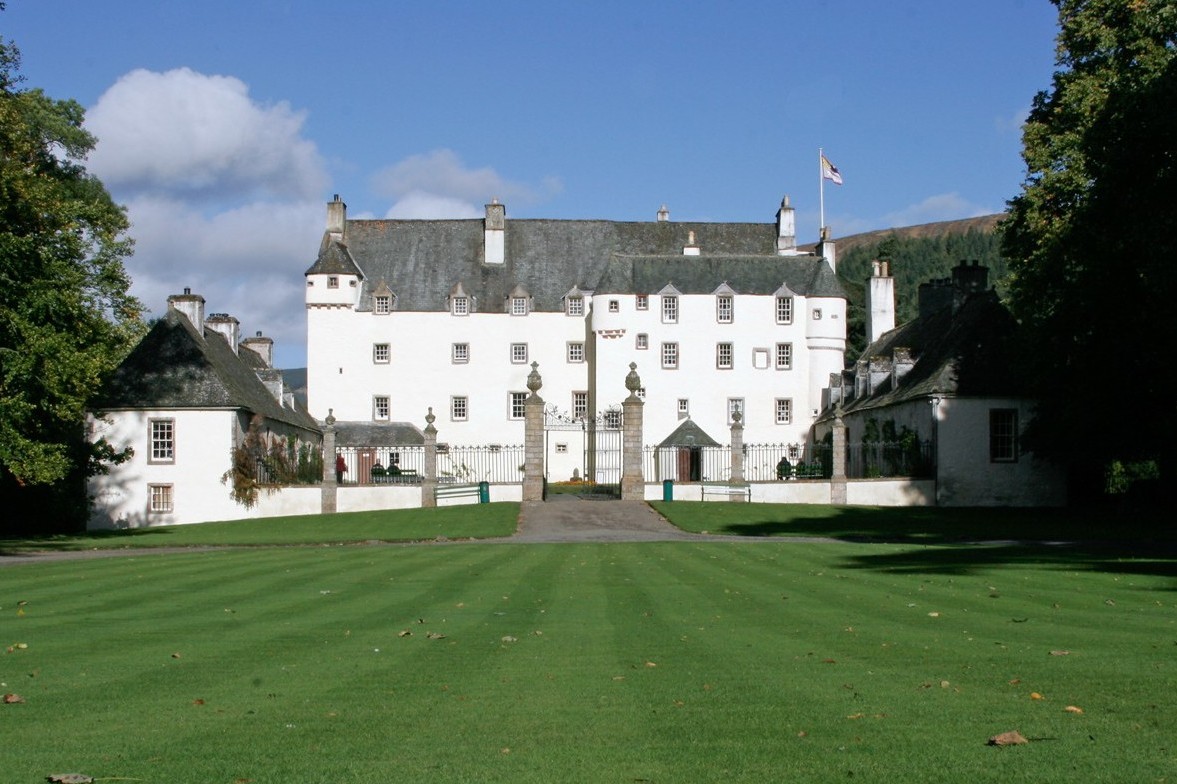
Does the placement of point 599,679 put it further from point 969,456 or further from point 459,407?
point 459,407

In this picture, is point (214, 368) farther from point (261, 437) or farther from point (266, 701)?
point (266, 701)

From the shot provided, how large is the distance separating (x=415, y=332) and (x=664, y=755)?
2660 inches

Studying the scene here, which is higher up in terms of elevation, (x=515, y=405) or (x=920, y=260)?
(x=920, y=260)

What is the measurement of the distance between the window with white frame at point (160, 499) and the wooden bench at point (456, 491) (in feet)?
34.7

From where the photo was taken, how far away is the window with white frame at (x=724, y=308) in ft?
234

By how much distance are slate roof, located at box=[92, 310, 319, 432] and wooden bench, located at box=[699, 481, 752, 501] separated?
18.1m

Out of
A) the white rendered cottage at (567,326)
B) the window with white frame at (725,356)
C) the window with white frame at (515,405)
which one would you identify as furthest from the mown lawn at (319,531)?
the window with white frame at (725,356)

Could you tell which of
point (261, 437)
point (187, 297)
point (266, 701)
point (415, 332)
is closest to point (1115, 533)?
point (266, 701)

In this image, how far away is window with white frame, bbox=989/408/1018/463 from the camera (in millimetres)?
48219

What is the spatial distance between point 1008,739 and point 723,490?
132ft

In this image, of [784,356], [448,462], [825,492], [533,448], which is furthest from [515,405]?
[825,492]

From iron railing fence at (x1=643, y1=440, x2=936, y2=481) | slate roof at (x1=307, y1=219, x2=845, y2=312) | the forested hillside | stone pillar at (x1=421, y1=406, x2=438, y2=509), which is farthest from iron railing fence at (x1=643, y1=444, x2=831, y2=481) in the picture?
the forested hillside

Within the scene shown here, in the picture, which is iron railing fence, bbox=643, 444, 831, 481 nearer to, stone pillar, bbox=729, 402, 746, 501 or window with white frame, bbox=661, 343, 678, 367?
window with white frame, bbox=661, 343, 678, 367

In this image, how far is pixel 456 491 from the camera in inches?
1901
